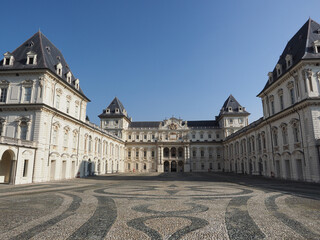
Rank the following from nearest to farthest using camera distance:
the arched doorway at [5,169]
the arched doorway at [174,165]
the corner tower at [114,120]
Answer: the arched doorway at [5,169] → the corner tower at [114,120] → the arched doorway at [174,165]

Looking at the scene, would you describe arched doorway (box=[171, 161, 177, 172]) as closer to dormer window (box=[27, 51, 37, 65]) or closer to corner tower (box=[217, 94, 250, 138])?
corner tower (box=[217, 94, 250, 138])

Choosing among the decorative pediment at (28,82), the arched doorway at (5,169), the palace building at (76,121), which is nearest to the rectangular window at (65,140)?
the palace building at (76,121)

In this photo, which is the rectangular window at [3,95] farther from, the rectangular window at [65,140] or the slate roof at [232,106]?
the slate roof at [232,106]

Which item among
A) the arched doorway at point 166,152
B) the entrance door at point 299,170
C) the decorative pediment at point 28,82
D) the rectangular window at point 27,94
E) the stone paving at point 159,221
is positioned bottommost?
the stone paving at point 159,221

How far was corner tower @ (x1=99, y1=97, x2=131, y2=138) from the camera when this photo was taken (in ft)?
242

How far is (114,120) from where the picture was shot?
74.4 metres

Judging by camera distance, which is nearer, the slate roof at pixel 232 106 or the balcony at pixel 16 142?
the balcony at pixel 16 142

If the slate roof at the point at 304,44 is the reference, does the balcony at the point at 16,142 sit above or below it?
below

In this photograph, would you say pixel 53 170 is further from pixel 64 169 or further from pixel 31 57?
pixel 31 57

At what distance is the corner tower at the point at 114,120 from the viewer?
73.6 meters

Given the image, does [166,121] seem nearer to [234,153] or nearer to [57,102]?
[234,153]

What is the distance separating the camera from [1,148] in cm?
2148

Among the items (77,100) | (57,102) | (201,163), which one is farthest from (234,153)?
(57,102)

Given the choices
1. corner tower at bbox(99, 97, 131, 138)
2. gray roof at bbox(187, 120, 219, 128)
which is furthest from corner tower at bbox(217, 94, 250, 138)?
corner tower at bbox(99, 97, 131, 138)
